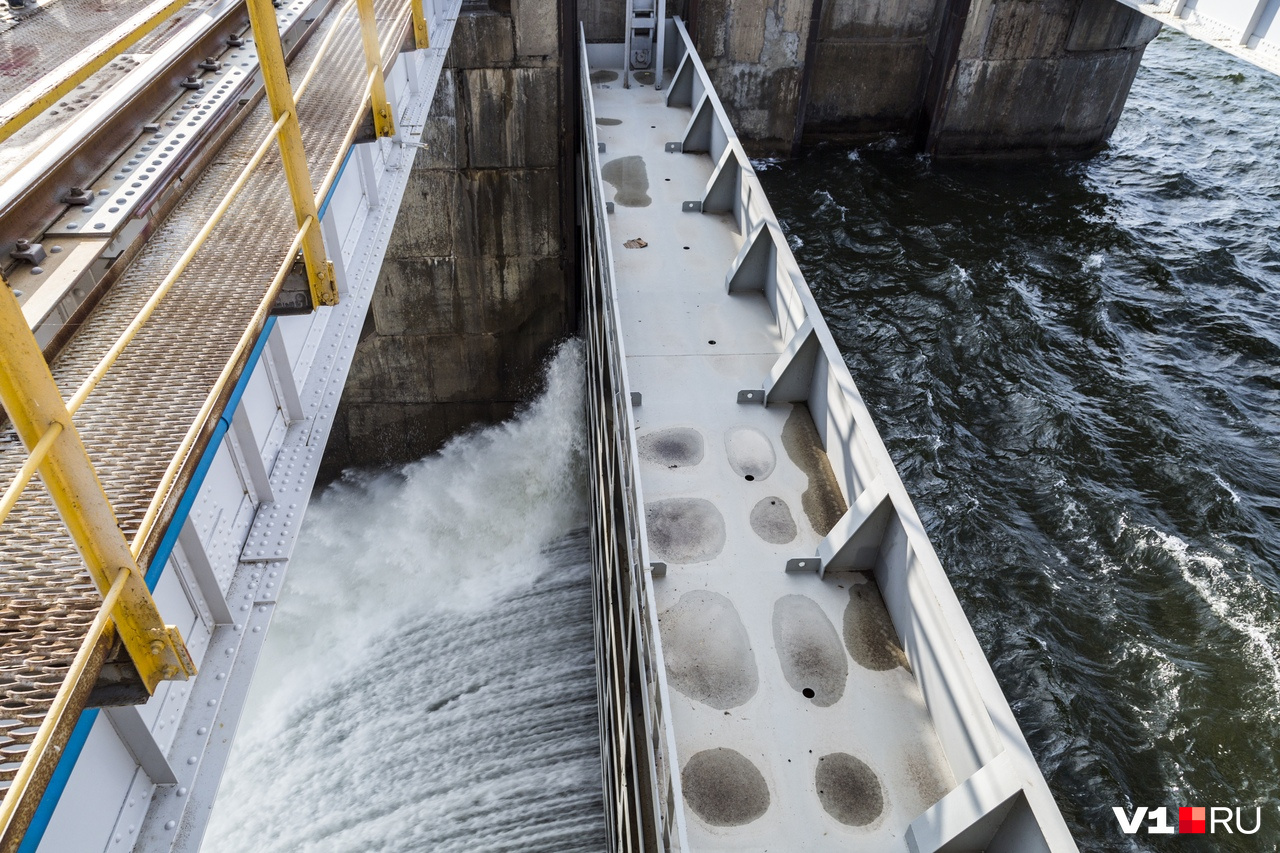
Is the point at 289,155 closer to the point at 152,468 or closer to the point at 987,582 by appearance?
the point at 152,468

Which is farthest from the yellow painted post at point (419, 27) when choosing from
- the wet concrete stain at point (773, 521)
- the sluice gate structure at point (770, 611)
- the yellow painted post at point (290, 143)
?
the wet concrete stain at point (773, 521)

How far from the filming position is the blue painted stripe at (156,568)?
1.99 meters

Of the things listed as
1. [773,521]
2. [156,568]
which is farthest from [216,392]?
[773,521]

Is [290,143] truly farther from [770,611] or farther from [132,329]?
[770,611]

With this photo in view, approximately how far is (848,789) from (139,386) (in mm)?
3447

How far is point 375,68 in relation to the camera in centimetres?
512

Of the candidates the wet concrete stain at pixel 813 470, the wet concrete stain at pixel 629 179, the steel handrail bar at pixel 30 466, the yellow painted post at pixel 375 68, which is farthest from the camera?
the wet concrete stain at pixel 629 179

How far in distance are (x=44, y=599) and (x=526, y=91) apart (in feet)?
35.1

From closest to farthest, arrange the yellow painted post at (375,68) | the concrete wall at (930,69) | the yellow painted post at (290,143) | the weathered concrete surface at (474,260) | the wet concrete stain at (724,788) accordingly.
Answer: the yellow painted post at (290,143) < the wet concrete stain at (724,788) < the yellow painted post at (375,68) < the weathered concrete surface at (474,260) < the concrete wall at (930,69)

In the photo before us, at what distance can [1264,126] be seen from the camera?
1812cm

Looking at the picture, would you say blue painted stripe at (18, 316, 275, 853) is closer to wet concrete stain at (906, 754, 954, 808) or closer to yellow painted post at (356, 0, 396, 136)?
yellow painted post at (356, 0, 396, 136)

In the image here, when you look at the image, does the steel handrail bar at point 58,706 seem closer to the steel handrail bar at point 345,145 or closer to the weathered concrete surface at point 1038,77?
the steel handrail bar at point 345,145

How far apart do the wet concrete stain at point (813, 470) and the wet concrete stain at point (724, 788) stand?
63.4 inches

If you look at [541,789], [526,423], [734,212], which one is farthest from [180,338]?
[526,423]
